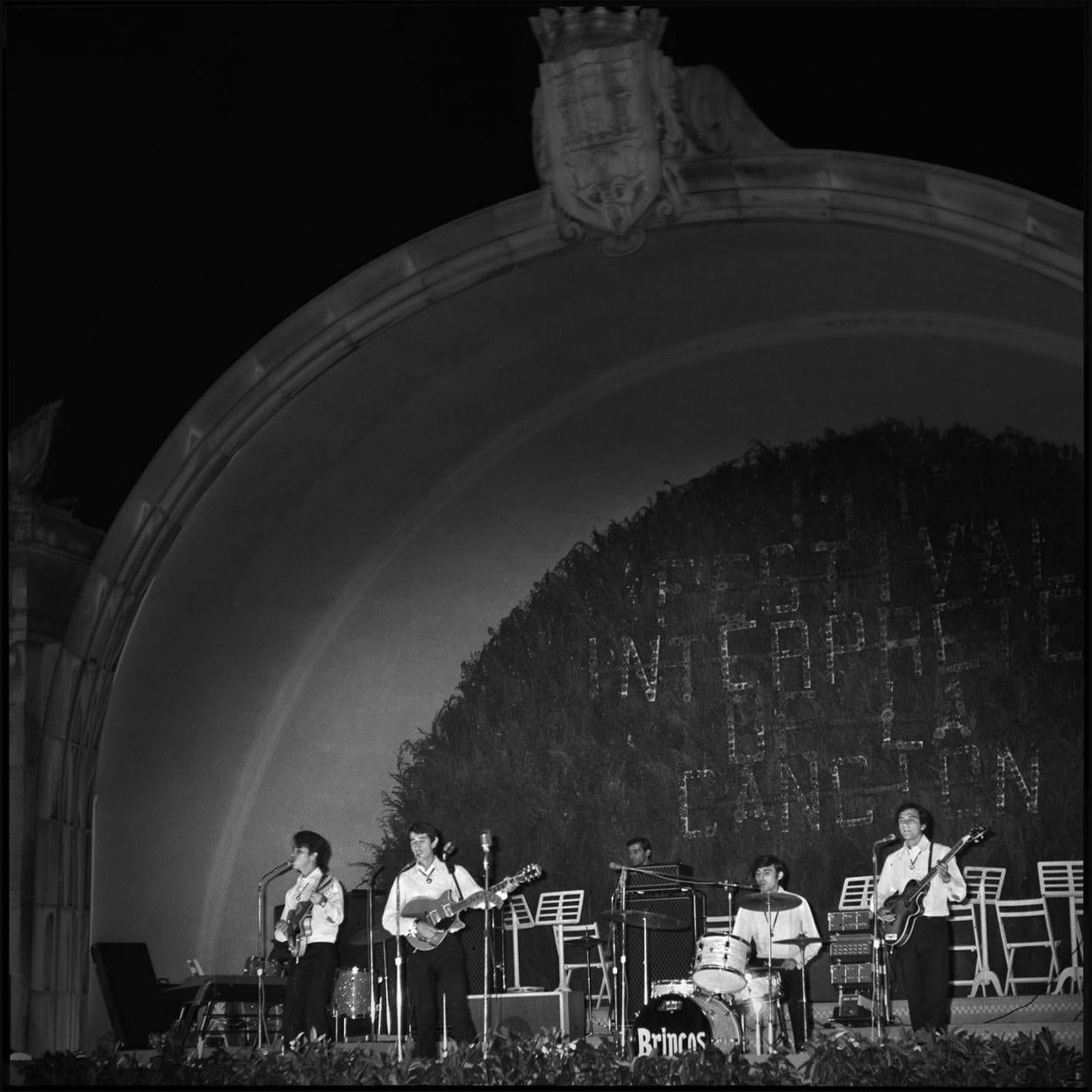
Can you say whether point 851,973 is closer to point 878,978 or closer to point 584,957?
point 878,978

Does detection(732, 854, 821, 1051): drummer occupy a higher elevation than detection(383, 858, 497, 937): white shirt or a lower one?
lower

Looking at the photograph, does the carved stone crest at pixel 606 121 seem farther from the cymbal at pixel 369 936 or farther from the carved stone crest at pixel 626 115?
the cymbal at pixel 369 936

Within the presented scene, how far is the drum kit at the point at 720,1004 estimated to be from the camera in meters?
9.40

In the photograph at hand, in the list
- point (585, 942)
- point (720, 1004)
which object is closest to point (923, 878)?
point (720, 1004)

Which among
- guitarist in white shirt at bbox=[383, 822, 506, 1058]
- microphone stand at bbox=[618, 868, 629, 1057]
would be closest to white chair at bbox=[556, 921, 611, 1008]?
microphone stand at bbox=[618, 868, 629, 1057]

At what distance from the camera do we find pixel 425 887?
11172 mm

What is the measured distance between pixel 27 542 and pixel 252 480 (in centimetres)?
165

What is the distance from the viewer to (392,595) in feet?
46.4

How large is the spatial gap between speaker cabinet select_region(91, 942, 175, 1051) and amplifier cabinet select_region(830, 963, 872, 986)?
4.53 meters

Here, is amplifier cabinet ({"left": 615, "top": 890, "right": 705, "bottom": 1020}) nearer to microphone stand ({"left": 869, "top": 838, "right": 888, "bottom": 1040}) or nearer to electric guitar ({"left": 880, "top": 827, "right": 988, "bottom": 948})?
microphone stand ({"left": 869, "top": 838, "right": 888, "bottom": 1040})

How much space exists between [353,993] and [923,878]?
3.70 m

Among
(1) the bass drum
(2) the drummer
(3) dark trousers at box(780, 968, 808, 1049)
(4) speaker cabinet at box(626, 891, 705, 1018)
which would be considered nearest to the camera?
(1) the bass drum

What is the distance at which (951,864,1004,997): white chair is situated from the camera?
Result: 37.6 feet

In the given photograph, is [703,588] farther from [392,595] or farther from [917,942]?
[917,942]
